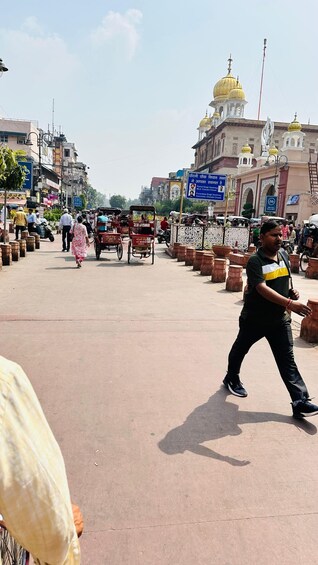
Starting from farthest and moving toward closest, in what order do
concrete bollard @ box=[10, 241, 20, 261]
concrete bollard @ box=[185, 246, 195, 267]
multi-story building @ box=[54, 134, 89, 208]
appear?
multi-story building @ box=[54, 134, 89, 208] < concrete bollard @ box=[185, 246, 195, 267] < concrete bollard @ box=[10, 241, 20, 261]

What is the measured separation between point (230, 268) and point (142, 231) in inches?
229

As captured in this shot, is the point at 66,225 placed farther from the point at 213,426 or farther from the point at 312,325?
the point at 213,426

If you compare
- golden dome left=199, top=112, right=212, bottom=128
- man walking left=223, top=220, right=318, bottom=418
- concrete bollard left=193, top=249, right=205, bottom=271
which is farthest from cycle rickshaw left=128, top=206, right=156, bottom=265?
golden dome left=199, top=112, right=212, bottom=128

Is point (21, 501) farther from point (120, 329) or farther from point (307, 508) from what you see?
point (120, 329)

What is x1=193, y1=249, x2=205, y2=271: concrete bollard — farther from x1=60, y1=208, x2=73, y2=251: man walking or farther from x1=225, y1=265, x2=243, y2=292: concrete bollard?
x1=60, y1=208, x2=73, y2=251: man walking

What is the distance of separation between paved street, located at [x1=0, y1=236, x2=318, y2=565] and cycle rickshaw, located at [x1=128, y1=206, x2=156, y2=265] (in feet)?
23.0

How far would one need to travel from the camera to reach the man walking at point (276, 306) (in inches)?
127

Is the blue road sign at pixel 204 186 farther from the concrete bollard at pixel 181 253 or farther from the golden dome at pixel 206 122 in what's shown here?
the golden dome at pixel 206 122

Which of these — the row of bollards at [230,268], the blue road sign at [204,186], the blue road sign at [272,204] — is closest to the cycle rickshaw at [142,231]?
the row of bollards at [230,268]

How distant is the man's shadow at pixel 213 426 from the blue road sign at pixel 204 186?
54.0ft

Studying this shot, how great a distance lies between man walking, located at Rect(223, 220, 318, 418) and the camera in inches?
127

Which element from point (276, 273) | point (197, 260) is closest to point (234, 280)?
point (197, 260)

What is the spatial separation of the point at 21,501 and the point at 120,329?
15.8 ft

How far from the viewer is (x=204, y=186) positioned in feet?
63.4
